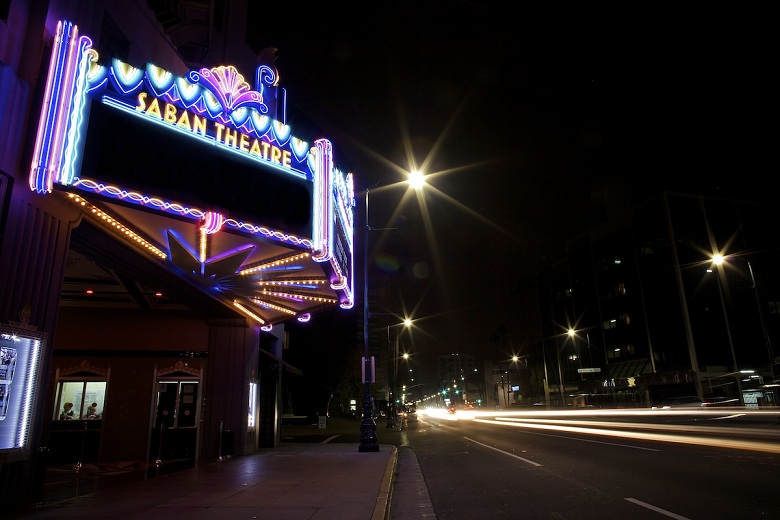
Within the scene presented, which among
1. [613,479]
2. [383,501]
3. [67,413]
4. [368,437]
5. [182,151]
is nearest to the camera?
[383,501]

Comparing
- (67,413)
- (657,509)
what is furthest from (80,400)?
(657,509)

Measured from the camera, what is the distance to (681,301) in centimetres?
5431

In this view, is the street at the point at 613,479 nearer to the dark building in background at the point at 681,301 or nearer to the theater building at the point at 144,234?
the theater building at the point at 144,234

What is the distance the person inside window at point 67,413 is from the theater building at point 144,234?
0.24ft

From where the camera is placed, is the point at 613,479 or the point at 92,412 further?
the point at 92,412

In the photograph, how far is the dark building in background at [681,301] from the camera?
52125 mm

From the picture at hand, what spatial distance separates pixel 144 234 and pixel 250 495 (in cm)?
529

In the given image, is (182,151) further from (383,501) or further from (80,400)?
(80,400)

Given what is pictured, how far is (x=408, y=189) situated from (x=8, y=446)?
13.5 m

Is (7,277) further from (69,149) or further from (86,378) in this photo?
(86,378)

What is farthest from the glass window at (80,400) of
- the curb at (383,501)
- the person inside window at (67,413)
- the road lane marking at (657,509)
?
the road lane marking at (657,509)

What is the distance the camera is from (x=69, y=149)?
7.69 metres

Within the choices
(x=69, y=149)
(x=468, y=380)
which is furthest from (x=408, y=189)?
(x=468, y=380)

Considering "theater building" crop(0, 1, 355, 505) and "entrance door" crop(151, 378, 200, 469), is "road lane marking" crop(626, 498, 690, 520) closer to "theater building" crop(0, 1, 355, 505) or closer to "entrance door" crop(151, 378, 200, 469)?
"theater building" crop(0, 1, 355, 505)
